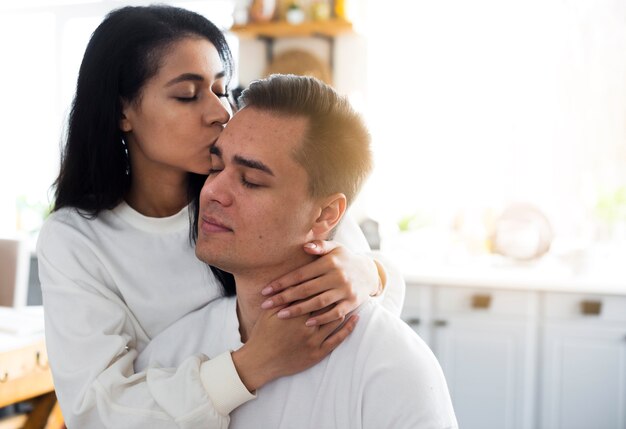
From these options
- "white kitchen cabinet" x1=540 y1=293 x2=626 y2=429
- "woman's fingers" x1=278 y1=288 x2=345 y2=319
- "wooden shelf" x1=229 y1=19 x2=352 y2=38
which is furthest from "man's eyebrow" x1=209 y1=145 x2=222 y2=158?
"wooden shelf" x1=229 y1=19 x2=352 y2=38

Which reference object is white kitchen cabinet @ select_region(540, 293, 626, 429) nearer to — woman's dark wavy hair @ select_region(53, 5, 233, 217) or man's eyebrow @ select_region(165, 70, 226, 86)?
woman's dark wavy hair @ select_region(53, 5, 233, 217)

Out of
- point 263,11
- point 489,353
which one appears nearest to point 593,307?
point 489,353

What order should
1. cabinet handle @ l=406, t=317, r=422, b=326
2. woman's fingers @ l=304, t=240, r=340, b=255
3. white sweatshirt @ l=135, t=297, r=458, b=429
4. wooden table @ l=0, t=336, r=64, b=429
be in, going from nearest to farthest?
white sweatshirt @ l=135, t=297, r=458, b=429, woman's fingers @ l=304, t=240, r=340, b=255, wooden table @ l=0, t=336, r=64, b=429, cabinet handle @ l=406, t=317, r=422, b=326

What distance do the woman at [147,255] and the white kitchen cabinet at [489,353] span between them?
164 centimetres

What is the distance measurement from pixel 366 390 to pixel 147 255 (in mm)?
533

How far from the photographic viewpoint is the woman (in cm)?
113

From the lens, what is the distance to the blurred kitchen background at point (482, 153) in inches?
117

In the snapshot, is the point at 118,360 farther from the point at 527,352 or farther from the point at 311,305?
the point at 527,352

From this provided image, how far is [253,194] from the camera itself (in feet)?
3.67

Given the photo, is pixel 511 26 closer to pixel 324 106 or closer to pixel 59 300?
pixel 324 106

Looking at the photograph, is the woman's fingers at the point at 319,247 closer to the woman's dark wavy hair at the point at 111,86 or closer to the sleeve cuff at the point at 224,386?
the sleeve cuff at the point at 224,386

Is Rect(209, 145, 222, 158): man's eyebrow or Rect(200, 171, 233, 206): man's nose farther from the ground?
Rect(209, 145, 222, 158): man's eyebrow

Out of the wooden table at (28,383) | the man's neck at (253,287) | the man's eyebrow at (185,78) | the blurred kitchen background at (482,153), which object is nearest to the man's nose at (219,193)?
the man's neck at (253,287)

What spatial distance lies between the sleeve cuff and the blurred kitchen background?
6.58 feet
